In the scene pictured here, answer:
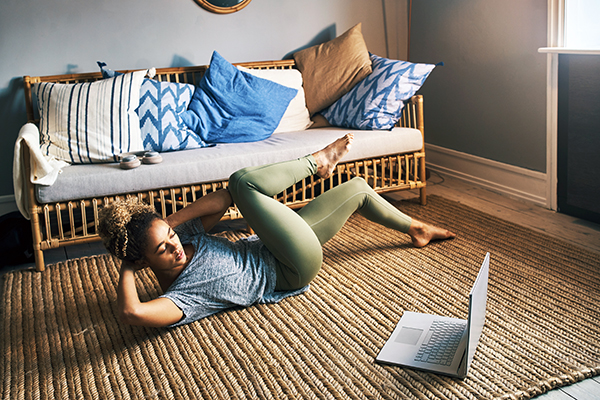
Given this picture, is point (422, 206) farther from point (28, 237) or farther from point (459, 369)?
point (28, 237)

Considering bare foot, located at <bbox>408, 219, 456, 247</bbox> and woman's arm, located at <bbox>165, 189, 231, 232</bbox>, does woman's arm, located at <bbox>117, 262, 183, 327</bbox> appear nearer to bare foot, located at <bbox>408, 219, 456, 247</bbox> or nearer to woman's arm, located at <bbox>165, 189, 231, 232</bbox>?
woman's arm, located at <bbox>165, 189, 231, 232</bbox>

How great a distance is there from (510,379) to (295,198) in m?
1.55

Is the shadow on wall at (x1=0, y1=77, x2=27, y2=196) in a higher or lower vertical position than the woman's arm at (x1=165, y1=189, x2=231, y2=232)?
higher

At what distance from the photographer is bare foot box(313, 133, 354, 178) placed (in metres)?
1.95

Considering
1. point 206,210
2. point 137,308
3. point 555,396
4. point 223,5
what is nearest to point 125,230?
point 137,308

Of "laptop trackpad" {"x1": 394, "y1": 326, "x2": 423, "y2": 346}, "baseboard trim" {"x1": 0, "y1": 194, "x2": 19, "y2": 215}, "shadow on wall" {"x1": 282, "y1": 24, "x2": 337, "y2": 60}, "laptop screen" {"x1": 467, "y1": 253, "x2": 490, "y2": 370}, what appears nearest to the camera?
"laptop screen" {"x1": 467, "y1": 253, "x2": 490, "y2": 370}

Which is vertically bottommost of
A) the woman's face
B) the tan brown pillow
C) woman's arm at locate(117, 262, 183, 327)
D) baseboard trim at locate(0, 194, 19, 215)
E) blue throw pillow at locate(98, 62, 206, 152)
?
woman's arm at locate(117, 262, 183, 327)

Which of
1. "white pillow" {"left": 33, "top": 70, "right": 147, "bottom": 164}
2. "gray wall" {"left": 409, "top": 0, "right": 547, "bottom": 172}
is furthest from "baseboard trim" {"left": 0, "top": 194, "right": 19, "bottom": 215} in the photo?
"gray wall" {"left": 409, "top": 0, "right": 547, "bottom": 172}

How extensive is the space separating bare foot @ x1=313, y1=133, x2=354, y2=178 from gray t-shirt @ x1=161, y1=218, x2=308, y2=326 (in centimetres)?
37

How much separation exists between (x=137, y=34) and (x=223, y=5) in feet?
1.83

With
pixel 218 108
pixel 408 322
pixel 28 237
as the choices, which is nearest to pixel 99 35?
pixel 218 108

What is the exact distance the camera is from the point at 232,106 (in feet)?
9.27

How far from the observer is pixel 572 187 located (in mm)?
2637

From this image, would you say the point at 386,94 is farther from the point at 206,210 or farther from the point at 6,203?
the point at 6,203
